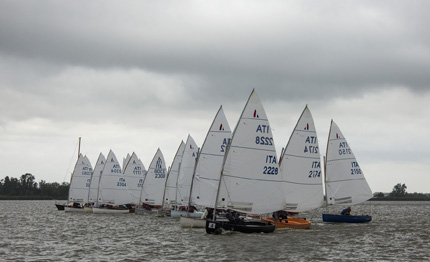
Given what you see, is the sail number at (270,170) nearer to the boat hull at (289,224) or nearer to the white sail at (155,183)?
the boat hull at (289,224)

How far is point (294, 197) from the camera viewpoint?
1891 inches

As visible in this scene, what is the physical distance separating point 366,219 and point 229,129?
1559 cm

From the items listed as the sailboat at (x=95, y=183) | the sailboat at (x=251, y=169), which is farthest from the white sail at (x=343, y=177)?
the sailboat at (x=95, y=183)

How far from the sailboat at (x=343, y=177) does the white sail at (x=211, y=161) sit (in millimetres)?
11308

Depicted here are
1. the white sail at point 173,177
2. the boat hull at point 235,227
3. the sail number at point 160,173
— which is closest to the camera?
the boat hull at point 235,227

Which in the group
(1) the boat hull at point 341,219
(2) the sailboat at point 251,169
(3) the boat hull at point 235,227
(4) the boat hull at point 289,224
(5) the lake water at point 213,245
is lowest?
(5) the lake water at point 213,245

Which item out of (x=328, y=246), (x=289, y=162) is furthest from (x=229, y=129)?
(x=328, y=246)

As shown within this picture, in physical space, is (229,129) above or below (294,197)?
above

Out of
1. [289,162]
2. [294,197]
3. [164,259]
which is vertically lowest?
[164,259]

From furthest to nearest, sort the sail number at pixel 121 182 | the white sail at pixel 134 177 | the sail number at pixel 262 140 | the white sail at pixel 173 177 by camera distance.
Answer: the white sail at pixel 134 177
the sail number at pixel 121 182
the white sail at pixel 173 177
the sail number at pixel 262 140

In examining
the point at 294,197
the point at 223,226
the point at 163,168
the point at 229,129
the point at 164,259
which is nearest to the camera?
the point at 164,259

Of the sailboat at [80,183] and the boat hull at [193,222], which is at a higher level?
the sailboat at [80,183]

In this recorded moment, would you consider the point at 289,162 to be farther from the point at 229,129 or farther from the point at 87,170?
the point at 87,170

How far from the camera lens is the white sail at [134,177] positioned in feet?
264
